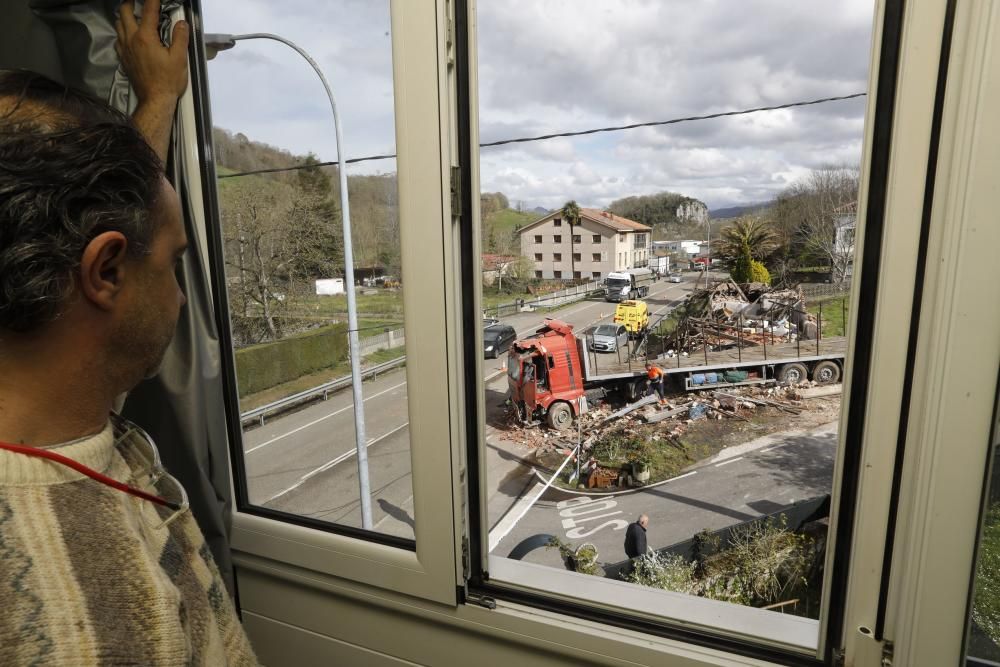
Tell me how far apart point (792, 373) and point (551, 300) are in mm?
498

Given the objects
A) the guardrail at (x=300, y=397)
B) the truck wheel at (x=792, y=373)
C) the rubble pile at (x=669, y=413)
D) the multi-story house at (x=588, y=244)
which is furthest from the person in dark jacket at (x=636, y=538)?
the guardrail at (x=300, y=397)

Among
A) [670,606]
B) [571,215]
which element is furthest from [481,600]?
[571,215]

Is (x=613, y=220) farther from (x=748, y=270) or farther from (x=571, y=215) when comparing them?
(x=748, y=270)

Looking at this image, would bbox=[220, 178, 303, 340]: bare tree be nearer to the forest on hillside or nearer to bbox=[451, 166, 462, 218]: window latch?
the forest on hillside

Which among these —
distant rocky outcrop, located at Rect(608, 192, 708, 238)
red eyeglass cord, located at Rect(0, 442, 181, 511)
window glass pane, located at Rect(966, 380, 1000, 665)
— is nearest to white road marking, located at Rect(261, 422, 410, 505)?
red eyeglass cord, located at Rect(0, 442, 181, 511)

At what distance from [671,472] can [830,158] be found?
27.5 inches

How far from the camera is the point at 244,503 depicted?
145 centimetres

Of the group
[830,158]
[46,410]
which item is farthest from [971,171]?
[46,410]

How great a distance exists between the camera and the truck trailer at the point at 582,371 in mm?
1121

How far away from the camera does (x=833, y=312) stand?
90cm

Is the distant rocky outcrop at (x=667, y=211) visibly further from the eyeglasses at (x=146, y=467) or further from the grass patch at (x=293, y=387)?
the eyeglasses at (x=146, y=467)

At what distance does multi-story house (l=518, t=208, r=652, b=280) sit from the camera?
1.09m

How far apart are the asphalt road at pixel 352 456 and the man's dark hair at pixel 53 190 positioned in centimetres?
58

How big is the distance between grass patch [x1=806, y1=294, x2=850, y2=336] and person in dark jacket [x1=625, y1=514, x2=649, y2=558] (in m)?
0.57
